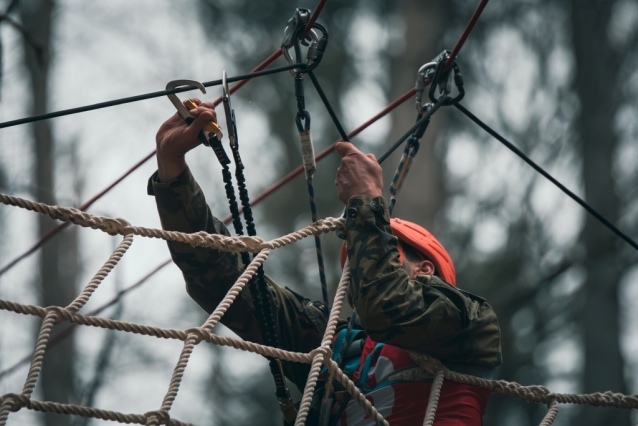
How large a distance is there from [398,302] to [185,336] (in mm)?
433

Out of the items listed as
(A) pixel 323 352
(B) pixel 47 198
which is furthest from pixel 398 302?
(B) pixel 47 198

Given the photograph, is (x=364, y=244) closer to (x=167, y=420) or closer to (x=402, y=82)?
(x=167, y=420)

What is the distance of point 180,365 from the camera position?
1768 millimetres

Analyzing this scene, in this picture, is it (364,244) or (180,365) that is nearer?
(180,365)

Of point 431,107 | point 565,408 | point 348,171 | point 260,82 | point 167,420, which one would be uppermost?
point 260,82

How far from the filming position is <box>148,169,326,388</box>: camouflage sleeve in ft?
7.07

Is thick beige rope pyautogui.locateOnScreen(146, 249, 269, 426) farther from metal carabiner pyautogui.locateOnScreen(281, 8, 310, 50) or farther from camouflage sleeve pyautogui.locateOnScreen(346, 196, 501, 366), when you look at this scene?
metal carabiner pyautogui.locateOnScreen(281, 8, 310, 50)

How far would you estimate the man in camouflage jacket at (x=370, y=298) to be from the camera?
6.15 feet

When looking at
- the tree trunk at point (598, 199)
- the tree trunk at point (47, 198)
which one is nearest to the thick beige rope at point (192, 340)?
the tree trunk at point (47, 198)

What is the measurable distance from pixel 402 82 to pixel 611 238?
174 centimetres

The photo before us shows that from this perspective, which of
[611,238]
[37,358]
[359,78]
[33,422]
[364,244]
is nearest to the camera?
[37,358]

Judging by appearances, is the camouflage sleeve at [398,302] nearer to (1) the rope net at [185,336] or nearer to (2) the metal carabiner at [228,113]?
(1) the rope net at [185,336]

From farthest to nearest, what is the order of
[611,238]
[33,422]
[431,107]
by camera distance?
[611,238] → [33,422] → [431,107]

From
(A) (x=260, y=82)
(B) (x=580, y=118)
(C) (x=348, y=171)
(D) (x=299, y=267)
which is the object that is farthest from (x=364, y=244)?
(A) (x=260, y=82)
